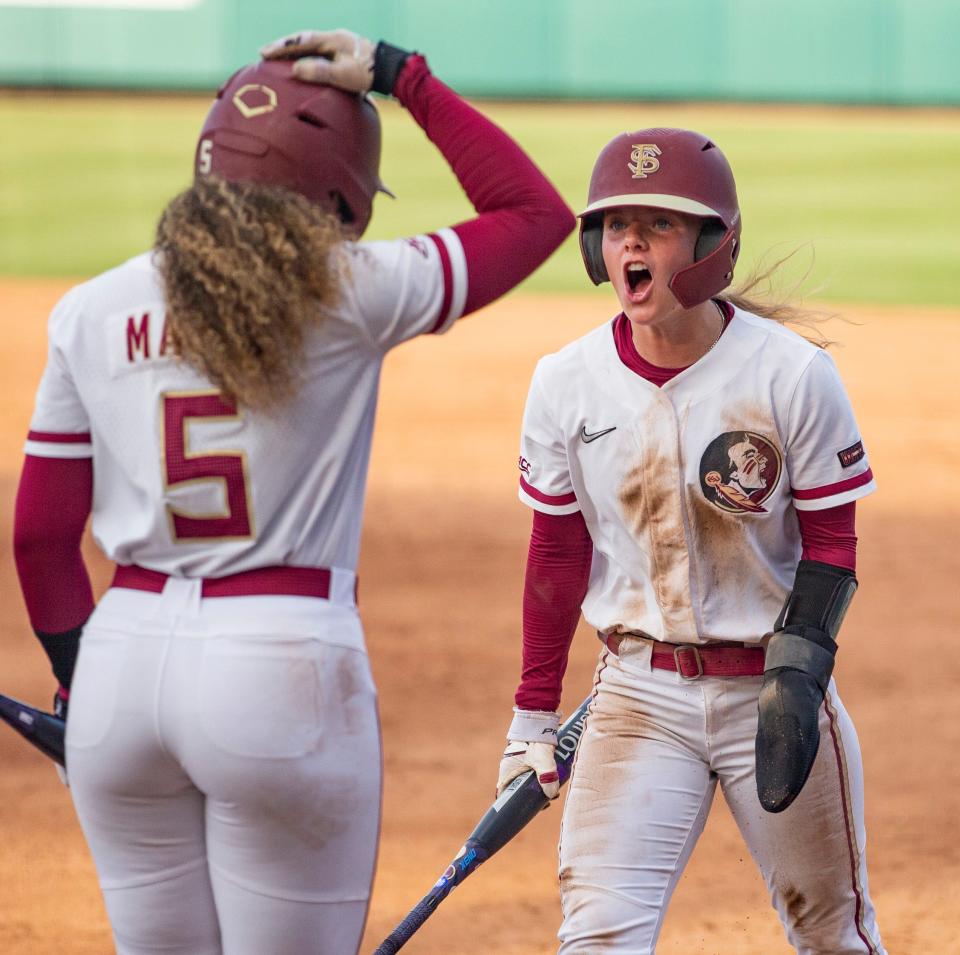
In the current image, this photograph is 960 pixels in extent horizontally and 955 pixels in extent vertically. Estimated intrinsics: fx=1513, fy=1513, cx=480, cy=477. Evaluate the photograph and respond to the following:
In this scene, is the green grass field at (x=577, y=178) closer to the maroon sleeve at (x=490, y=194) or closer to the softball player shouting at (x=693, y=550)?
the softball player shouting at (x=693, y=550)

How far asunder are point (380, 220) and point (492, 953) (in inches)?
776

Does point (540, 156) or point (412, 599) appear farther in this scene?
point (540, 156)

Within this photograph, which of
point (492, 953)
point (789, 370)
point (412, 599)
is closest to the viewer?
point (789, 370)

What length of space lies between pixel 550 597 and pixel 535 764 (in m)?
0.40

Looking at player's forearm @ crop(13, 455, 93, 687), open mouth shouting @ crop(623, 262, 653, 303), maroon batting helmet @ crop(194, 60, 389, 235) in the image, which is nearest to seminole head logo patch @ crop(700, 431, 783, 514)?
open mouth shouting @ crop(623, 262, 653, 303)

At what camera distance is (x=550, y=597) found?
11.8 feet

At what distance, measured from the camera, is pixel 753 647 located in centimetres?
343

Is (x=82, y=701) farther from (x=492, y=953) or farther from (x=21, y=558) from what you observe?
(x=492, y=953)

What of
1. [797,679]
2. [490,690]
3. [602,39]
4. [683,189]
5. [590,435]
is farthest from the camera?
[602,39]

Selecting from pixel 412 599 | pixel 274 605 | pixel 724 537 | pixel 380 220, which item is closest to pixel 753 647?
pixel 724 537

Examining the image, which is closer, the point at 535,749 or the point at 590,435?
the point at 590,435

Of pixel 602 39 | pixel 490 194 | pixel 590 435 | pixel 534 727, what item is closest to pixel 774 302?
pixel 590 435

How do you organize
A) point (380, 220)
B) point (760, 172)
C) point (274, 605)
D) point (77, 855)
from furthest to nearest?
point (760, 172) < point (380, 220) < point (77, 855) < point (274, 605)

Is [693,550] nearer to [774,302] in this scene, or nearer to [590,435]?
[590,435]
